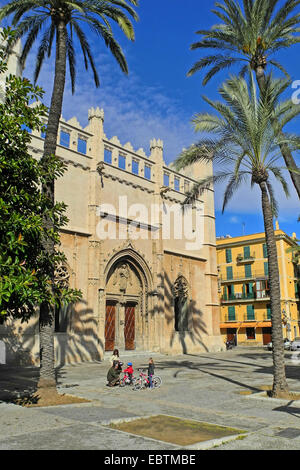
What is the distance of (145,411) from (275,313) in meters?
5.36

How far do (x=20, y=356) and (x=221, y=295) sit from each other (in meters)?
36.1

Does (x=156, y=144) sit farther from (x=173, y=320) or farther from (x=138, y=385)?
A: (x=138, y=385)

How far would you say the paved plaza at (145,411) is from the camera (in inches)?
272

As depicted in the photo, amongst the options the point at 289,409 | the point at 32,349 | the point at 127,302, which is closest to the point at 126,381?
the point at 289,409

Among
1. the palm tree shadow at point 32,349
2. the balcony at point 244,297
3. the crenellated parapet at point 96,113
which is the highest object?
the crenellated parapet at point 96,113

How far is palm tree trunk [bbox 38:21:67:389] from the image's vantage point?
11.9 meters

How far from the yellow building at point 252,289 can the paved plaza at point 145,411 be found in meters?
29.9

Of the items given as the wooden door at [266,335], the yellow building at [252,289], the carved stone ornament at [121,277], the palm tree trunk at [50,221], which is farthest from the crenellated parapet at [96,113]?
Result: the wooden door at [266,335]

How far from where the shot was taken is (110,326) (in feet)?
91.1

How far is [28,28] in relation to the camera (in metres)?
15.0

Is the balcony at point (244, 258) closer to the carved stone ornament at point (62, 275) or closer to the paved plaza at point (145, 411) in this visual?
the carved stone ornament at point (62, 275)

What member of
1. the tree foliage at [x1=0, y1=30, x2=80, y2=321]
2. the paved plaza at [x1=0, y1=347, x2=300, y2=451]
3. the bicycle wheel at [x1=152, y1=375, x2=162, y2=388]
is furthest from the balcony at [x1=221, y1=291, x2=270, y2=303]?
the tree foliage at [x1=0, y1=30, x2=80, y2=321]

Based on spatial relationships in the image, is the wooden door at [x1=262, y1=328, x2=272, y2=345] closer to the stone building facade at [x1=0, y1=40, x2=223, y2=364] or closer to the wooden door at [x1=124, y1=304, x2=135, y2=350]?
the stone building facade at [x1=0, y1=40, x2=223, y2=364]

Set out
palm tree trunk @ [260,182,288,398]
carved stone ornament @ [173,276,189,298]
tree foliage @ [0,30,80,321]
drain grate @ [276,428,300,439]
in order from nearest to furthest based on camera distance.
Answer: drain grate @ [276,428,300,439]
tree foliage @ [0,30,80,321]
palm tree trunk @ [260,182,288,398]
carved stone ornament @ [173,276,189,298]
